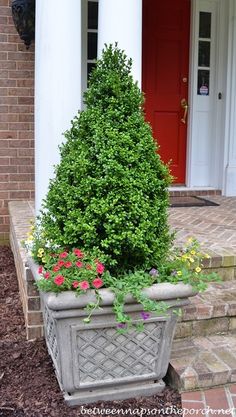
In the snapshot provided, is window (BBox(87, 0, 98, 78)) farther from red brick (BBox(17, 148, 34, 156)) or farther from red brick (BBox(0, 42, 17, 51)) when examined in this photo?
red brick (BBox(17, 148, 34, 156))

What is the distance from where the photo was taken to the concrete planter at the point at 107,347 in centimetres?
215

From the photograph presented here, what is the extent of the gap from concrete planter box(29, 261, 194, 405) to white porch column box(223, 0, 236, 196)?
3719mm

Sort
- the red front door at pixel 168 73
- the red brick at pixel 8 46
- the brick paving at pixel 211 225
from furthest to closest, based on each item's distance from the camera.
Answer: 1. the red front door at pixel 168 73
2. the red brick at pixel 8 46
3. the brick paving at pixel 211 225

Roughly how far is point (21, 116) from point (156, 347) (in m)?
3.33

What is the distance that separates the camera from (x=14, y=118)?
5.00 metres

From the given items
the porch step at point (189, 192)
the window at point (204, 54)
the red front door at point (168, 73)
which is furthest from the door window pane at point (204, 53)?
the porch step at point (189, 192)

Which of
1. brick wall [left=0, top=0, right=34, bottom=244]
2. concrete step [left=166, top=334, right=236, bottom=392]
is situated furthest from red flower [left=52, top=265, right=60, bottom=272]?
brick wall [left=0, top=0, right=34, bottom=244]

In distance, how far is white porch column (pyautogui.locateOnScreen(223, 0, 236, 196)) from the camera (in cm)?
568

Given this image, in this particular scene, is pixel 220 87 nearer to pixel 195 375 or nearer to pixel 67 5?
pixel 67 5

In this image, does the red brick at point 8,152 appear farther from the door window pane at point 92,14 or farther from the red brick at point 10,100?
the door window pane at point 92,14

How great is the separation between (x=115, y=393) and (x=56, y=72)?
1771 millimetres

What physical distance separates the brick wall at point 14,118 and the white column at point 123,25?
231 centimetres

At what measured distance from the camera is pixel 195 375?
93.4 inches

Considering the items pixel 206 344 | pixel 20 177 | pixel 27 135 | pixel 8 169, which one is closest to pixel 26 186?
pixel 20 177
